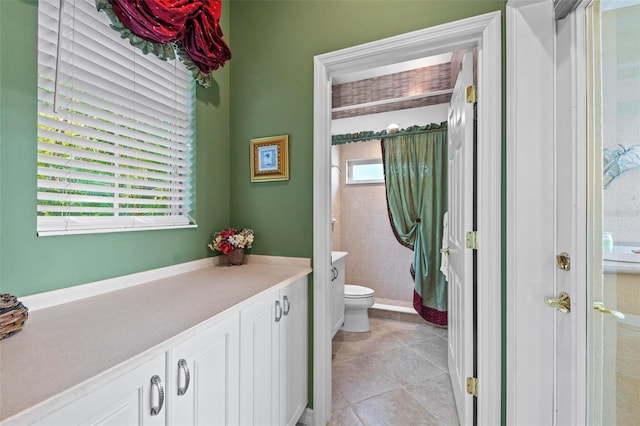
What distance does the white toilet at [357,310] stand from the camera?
2.73 m

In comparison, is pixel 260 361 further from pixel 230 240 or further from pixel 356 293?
pixel 356 293

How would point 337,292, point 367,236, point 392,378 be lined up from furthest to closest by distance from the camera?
1. point 367,236
2. point 337,292
3. point 392,378

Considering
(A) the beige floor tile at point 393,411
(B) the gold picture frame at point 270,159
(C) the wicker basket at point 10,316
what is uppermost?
(B) the gold picture frame at point 270,159

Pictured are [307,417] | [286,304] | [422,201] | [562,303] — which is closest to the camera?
[562,303]

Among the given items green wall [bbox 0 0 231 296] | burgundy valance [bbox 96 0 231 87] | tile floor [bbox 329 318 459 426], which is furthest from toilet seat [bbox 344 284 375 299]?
burgundy valance [bbox 96 0 231 87]

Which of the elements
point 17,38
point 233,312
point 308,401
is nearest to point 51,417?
point 233,312

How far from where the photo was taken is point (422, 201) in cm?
305

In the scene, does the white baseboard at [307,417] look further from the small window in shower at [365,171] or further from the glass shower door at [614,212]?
the small window in shower at [365,171]

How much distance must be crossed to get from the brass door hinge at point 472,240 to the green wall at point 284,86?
2.81ft

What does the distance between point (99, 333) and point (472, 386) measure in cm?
163

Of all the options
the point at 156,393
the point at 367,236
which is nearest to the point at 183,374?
the point at 156,393

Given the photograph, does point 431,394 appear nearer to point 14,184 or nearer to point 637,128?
point 637,128

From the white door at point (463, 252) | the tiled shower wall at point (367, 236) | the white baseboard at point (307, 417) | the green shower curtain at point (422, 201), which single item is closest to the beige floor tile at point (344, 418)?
the white baseboard at point (307, 417)

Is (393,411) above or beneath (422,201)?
beneath
